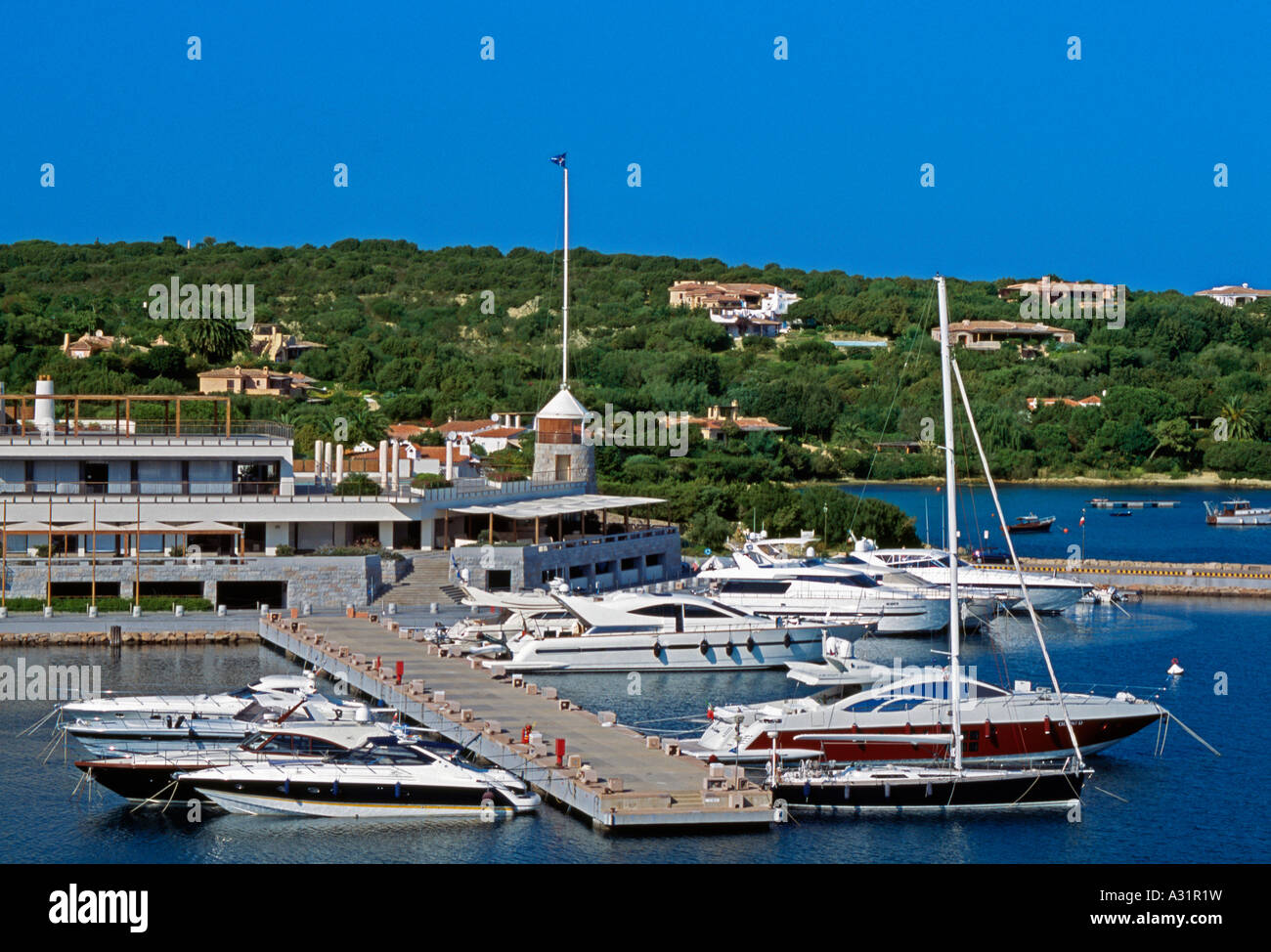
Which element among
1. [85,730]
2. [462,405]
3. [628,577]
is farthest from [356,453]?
[85,730]

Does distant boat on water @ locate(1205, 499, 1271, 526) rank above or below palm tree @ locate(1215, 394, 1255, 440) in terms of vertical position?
below

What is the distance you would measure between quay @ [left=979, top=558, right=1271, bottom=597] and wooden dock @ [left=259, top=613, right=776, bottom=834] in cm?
2980

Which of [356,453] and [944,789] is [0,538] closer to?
[356,453]

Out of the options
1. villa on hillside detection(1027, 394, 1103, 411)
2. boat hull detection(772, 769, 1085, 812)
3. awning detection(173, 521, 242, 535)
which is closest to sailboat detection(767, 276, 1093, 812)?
boat hull detection(772, 769, 1085, 812)

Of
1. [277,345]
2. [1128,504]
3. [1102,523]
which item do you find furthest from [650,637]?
[277,345]

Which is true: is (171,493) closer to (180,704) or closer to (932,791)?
(180,704)

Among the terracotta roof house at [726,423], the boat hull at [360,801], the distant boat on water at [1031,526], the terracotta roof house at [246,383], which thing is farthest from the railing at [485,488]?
the terracotta roof house at [726,423]

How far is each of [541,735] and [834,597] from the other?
898 inches

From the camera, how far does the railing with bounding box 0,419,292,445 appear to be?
63562mm

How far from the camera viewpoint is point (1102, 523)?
11119 cm

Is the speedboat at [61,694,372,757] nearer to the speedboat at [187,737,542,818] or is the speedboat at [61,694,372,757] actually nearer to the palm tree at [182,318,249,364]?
the speedboat at [187,737,542,818]

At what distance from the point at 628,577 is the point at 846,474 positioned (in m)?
66.7

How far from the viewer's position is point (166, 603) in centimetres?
5766

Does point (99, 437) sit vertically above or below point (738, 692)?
above
